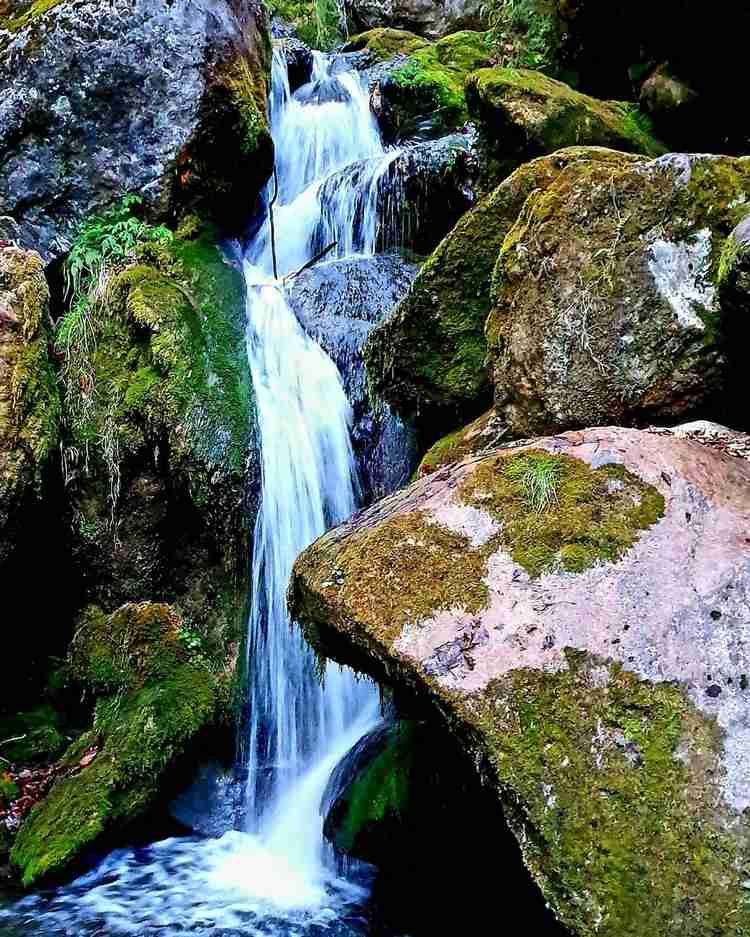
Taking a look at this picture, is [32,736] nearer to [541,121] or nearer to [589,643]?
[589,643]

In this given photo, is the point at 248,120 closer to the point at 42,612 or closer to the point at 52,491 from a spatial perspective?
the point at 52,491

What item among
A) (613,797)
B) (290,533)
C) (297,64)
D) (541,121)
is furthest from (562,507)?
(297,64)

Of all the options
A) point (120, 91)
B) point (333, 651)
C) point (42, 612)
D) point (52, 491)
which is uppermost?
point (120, 91)

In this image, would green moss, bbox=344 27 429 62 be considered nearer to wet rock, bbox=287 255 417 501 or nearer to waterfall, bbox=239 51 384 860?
waterfall, bbox=239 51 384 860

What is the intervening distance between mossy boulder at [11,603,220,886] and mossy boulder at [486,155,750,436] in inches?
104

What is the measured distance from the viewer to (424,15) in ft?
51.4

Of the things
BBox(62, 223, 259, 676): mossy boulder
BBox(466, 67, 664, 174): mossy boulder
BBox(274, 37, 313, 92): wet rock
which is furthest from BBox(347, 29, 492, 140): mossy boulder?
BBox(62, 223, 259, 676): mossy boulder

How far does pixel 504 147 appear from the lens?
6.54m

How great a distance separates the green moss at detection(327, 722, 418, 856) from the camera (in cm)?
369

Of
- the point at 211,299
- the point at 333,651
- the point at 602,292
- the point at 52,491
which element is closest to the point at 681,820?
the point at 333,651

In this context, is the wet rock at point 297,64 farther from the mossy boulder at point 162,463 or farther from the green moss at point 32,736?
the green moss at point 32,736

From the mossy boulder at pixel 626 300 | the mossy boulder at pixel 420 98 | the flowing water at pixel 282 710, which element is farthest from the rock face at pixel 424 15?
the mossy boulder at pixel 626 300

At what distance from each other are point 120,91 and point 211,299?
2.24 meters

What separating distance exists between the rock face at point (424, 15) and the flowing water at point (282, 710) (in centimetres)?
897
